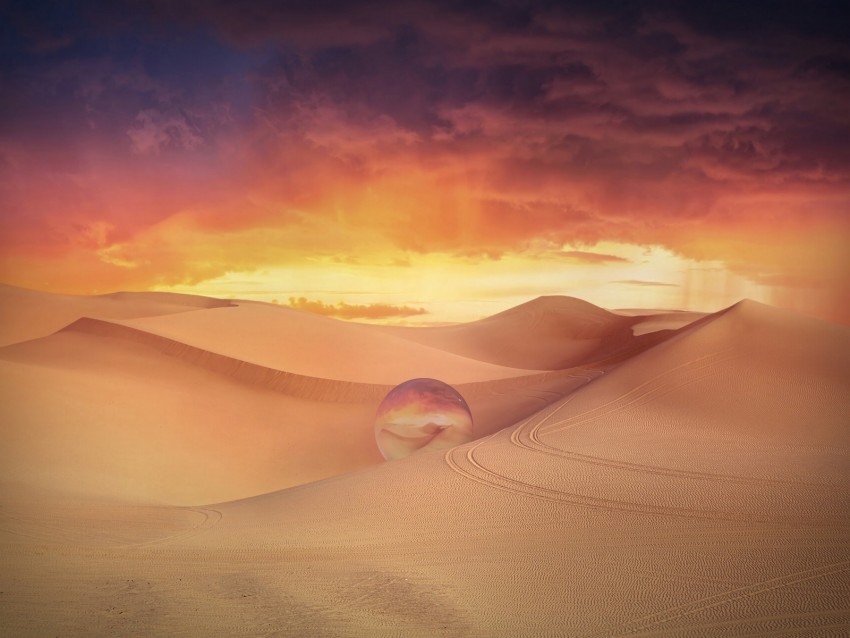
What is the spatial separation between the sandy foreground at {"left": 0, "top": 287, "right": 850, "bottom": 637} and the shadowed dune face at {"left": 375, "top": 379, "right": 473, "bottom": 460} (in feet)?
2.68

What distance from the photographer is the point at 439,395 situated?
14789 millimetres

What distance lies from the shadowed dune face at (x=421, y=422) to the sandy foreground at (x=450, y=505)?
816 mm

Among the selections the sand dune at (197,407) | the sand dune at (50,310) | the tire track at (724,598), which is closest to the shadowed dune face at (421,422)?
the sand dune at (197,407)

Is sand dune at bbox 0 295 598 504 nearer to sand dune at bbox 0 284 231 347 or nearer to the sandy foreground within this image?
the sandy foreground

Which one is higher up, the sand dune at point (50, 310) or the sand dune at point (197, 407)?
the sand dune at point (50, 310)

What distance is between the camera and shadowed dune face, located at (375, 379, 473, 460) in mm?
14594

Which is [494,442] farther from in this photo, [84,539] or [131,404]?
[131,404]

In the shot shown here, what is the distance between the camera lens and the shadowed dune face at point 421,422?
14.6 metres

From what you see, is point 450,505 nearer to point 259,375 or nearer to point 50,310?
point 259,375

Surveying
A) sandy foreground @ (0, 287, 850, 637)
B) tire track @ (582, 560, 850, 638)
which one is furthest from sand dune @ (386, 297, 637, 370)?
tire track @ (582, 560, 850, 638)

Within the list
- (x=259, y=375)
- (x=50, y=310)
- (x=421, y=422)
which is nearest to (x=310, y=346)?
(x=259, y=375)

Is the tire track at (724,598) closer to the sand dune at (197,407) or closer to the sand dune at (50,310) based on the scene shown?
the sand dune at (197,407)

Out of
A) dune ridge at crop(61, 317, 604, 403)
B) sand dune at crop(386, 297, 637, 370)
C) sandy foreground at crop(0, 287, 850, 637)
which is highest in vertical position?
sand dune at crop(386, 297, 637, 370)

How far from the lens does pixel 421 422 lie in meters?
14.6
